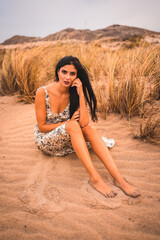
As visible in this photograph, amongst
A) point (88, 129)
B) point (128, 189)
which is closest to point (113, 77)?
point (88, 129)

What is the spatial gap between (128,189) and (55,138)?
992mm

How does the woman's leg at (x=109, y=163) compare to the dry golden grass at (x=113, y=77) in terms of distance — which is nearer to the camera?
the woman's leg at (x=109, y=163)

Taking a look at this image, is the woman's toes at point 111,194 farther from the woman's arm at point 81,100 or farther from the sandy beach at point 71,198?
the woman's arm at point 81,100

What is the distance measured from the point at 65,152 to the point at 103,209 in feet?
2.98

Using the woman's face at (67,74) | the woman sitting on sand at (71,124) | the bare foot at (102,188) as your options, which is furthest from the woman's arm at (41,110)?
the bare foot at (102,188)

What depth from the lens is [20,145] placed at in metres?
2.50

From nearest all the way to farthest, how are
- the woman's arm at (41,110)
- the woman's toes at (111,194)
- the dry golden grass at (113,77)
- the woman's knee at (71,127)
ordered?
the woman's toes at (111,194) → the woman's knee at (71,127) → the woman's arm at (41,110) → the dry golden grass at (113,77)

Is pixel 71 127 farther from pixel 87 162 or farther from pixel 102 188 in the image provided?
pixel 102 188

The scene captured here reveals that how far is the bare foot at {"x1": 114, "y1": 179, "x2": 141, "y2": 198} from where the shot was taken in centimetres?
159

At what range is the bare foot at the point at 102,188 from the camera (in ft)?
5.29

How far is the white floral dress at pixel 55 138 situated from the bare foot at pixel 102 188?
58 cm

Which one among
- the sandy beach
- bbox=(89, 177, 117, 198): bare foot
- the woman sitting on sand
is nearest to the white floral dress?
the woman sitting on sand

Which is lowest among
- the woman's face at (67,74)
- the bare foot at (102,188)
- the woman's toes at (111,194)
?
the woman's toes at (111,194)

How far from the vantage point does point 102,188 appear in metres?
1.66
